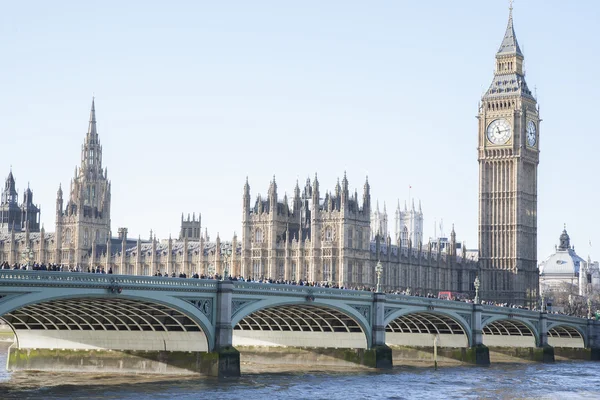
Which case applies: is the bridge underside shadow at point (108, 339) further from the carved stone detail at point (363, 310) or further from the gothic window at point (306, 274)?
the gothic window at point (306, 274)

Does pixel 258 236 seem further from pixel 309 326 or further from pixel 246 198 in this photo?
pixel 309 326

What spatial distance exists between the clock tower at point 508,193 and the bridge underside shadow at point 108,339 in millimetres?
75894

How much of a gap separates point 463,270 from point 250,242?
28.7 m

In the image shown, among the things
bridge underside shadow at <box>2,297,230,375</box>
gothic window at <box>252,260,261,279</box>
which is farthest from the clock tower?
bridge underside shadow at <box>2,297,230,375</box>

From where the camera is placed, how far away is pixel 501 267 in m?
130

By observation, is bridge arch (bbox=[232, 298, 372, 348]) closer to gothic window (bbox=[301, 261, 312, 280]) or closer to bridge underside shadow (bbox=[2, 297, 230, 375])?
bridge underside shadow (bbox=[2, 297, 230, 375])

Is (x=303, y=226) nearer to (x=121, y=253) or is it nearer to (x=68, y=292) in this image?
(x=121, y=253)

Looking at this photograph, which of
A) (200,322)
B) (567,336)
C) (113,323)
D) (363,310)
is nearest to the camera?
(200,322)

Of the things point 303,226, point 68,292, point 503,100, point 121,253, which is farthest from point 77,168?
point 68,292

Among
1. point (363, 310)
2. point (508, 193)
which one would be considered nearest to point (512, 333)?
point (363, 310)

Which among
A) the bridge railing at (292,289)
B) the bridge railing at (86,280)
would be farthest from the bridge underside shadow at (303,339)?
the bridge railing at (86,280)

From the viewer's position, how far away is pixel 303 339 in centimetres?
6981

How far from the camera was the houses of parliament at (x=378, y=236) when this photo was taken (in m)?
113

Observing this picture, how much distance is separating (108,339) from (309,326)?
1461cm
